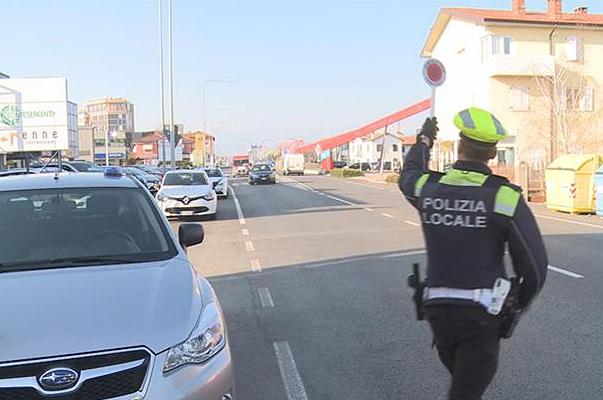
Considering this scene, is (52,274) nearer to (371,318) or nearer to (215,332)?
(215,332)

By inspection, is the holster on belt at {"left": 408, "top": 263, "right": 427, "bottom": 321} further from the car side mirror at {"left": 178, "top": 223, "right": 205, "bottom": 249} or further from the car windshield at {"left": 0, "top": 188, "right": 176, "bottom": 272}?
the car side mirror at {"left": 178, "top": 223, "right": 205, "bottom": 249}

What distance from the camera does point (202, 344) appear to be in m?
3.60

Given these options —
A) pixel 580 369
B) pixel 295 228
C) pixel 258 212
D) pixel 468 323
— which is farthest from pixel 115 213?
pixel 258 212

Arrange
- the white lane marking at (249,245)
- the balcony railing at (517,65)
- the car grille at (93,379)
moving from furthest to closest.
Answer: the balcony railing at (517,65) < the white lane marking at (249,245) < the car grille at (93,379)

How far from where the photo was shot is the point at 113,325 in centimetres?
340

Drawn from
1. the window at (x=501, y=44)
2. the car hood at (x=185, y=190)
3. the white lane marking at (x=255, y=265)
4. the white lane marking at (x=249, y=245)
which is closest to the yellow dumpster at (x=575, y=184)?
the car hood at (x=185, y=190)

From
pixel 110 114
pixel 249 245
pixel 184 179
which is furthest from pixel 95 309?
pixel 110 114

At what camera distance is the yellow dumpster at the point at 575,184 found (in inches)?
797

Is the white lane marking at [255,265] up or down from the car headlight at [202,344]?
down

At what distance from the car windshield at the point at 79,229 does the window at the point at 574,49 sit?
4697 centimetres

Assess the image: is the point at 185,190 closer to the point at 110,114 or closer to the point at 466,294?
the point at 466,294

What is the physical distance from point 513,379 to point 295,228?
40.3ft

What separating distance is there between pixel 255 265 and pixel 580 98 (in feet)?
136

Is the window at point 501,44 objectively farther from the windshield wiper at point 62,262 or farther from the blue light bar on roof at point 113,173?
the windshield wiper at point 62,262
